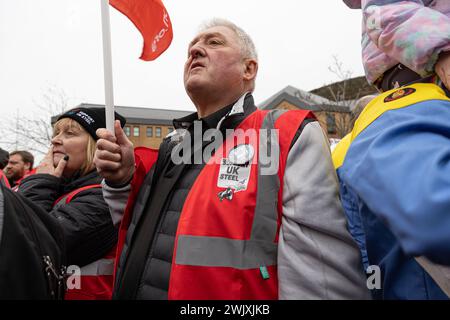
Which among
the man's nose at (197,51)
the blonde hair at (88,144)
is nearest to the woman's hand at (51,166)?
the blonde hair at (88,144)

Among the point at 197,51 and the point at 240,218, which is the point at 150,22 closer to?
Result: the point at 197,51

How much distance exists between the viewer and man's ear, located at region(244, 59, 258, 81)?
2298 mm

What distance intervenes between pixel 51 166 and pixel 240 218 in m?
1.80

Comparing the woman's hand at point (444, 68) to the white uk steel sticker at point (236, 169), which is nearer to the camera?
the woman's hand at point (444, 68)

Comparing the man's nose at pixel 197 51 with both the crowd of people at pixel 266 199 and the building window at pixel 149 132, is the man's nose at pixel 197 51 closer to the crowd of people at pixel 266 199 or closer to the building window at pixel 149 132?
the crowd of people at pixel 266 199

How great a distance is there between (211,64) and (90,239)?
1.29m

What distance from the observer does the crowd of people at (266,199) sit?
95 cm

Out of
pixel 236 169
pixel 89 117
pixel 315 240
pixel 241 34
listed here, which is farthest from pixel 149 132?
pixel 315 240

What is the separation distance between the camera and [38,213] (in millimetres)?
1246

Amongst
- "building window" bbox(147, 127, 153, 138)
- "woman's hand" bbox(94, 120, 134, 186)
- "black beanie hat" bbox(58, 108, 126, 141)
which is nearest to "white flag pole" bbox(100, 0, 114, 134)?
"woman's hand" bbox(94, 120, 134, 186)

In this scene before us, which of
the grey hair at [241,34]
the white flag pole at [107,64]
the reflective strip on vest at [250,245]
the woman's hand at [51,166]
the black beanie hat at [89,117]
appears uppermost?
the grey hair at [241,34]

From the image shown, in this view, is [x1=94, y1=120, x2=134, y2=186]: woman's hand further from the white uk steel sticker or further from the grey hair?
the grey hair
